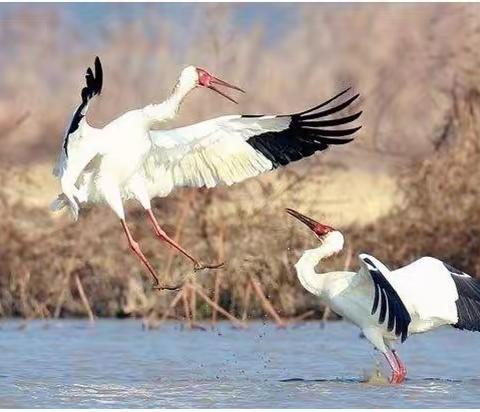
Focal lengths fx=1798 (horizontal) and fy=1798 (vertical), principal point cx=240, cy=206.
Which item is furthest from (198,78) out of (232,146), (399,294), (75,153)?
(399,294)

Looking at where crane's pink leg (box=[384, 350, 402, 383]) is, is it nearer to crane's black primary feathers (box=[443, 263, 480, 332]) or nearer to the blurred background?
crane's black primary feathers (box=[443, 263, 480, 332])

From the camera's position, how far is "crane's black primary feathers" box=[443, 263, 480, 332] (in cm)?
1220

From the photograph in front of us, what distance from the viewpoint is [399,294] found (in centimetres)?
1192

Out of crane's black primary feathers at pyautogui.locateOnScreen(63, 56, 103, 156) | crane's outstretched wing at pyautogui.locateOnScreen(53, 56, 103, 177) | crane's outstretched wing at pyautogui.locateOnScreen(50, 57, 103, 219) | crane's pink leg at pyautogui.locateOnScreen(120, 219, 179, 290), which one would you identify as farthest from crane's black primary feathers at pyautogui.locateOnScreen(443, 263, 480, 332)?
crane's black primary feathers at pyautogui.locateOnScreen(63, 56, 103, 156)

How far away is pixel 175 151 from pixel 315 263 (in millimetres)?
1250

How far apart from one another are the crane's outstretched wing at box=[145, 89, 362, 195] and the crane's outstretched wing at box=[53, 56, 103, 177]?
0.97m

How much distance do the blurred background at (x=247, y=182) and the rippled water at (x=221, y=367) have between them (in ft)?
1.67

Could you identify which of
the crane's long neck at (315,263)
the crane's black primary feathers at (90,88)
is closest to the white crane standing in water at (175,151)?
the crane's black primary feathers at (90,88)

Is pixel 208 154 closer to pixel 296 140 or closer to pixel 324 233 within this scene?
pixel 296 140

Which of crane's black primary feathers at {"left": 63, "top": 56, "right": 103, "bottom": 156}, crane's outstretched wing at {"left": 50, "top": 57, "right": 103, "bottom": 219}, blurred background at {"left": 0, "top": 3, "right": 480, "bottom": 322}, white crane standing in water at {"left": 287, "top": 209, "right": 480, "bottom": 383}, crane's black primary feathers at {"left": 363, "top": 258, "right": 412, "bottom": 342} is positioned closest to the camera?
crane's black primary feathers at {"left": 63, "top": 56, "right": 103, "bottom": 156}

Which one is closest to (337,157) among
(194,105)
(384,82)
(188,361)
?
(194,105)

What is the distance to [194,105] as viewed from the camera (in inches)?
827

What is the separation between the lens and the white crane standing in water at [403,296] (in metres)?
12.1

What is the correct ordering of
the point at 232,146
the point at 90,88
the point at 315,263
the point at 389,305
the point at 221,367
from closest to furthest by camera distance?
1. the point at 90,88
2. the point at 389,305
3. the point at 232,146
4. the point at 315,263
5. the point at 221,367
